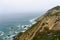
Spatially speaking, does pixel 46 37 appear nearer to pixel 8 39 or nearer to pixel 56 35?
pixel 56 35

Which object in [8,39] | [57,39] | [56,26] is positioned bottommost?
[57,39]

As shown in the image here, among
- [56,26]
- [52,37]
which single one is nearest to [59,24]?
[56,26]

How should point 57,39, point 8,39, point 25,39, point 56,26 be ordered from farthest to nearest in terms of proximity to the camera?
point 8,39 → point 25,39 → point 56,26 → point 57,39

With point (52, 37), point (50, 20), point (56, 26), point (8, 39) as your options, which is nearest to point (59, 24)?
point (56, 26)

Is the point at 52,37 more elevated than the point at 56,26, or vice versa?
the point at 56,26

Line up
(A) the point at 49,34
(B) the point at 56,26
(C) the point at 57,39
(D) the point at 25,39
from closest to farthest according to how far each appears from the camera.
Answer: (C) the point at 57,39, (A) the point at 49,34, (B) the point at 56,26, (D) the point at 25,39

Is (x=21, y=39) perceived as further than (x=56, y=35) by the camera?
Yes

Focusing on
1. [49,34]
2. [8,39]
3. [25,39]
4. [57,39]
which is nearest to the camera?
[57,39]

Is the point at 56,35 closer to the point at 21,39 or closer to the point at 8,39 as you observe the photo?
the point at 21,39

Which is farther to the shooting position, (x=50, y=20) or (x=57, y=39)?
(x=50, y=20)
